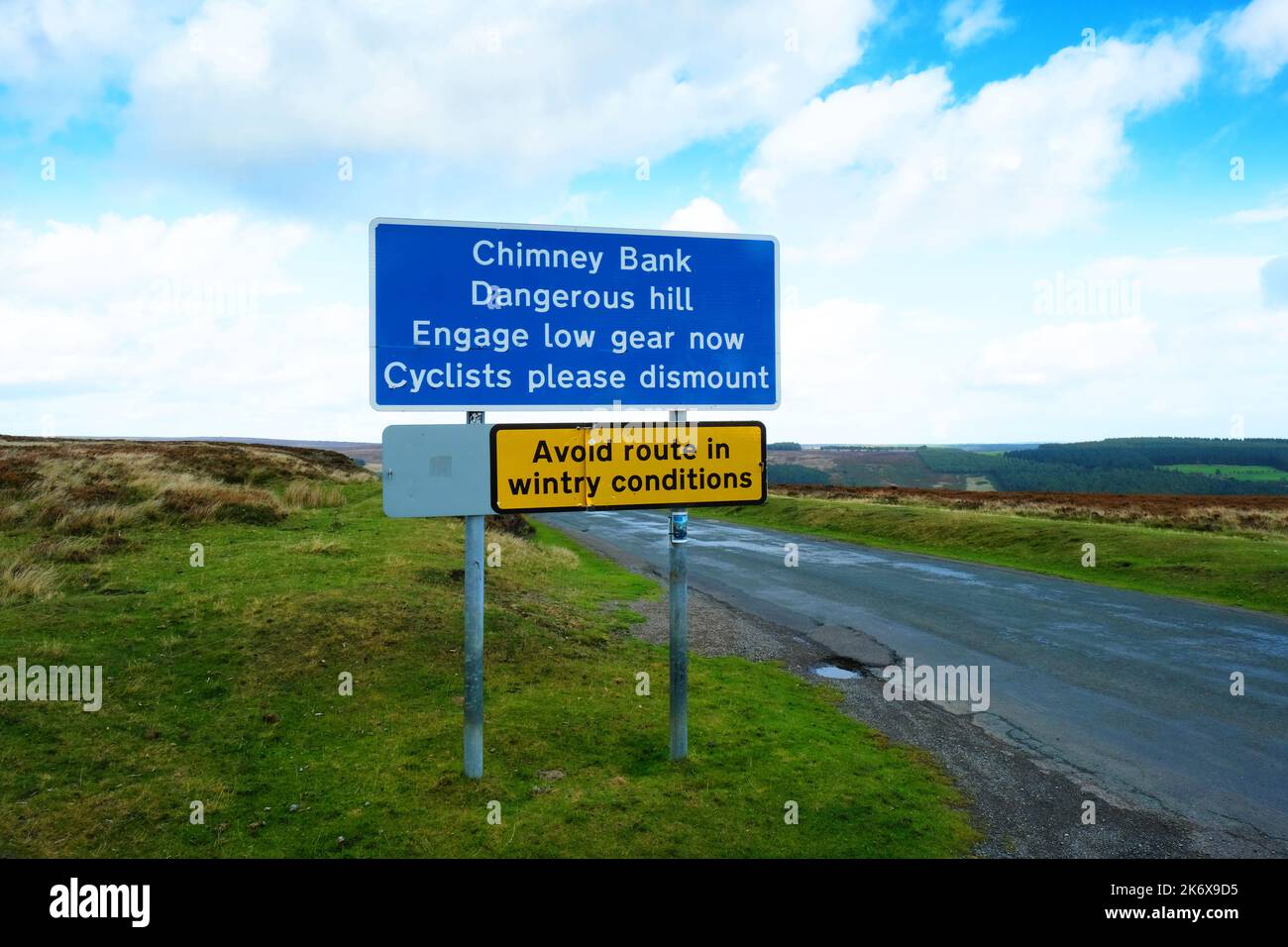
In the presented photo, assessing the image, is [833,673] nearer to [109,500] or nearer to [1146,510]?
[109,500]

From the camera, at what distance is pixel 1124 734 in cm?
779

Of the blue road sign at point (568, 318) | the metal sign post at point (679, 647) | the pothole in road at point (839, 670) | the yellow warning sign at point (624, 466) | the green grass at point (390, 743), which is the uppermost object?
the blue road sign at point (568, 318)

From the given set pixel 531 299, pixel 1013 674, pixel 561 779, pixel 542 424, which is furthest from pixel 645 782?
pixel 1013 674

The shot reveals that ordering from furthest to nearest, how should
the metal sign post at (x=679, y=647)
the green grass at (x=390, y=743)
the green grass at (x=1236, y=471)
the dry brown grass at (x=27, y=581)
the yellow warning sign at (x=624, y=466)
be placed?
the green grass at (x=1236, y=471)
the dry brown grass at (x=27, y=581)
the metal sign post at (x=679, y=647)
the yellow warning sign at (x=624, y=466)
the green grass at (x=390, y=743)

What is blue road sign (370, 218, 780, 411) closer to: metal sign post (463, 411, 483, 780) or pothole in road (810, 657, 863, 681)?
metal sign post (463, 411, 483, 780)

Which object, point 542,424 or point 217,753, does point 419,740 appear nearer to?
point 217,753

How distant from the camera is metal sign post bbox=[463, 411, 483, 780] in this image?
5.70m

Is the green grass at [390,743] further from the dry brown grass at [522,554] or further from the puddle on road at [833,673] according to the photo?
the dry brown grass at [522,554]

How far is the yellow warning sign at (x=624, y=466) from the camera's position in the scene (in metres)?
5.84

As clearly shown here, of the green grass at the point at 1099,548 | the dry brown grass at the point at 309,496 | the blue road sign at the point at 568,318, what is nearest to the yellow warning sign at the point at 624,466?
the blue road sign at the point at 568,318

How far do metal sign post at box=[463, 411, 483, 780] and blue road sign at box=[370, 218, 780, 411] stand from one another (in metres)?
0.53

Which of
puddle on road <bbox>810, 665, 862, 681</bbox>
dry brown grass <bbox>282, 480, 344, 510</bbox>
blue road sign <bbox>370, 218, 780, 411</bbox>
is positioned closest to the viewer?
blue road sign <bbox>370, 218, 780, 411</bbox>

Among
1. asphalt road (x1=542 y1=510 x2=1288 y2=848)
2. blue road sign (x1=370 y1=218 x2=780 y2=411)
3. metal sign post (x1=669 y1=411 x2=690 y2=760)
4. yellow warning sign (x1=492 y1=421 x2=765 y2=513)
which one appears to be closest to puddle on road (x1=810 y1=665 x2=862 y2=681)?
asphalt road (x1=542 y1=510 x2=1288 y2=848)

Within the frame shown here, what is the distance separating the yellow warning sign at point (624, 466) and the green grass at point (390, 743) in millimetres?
2379
